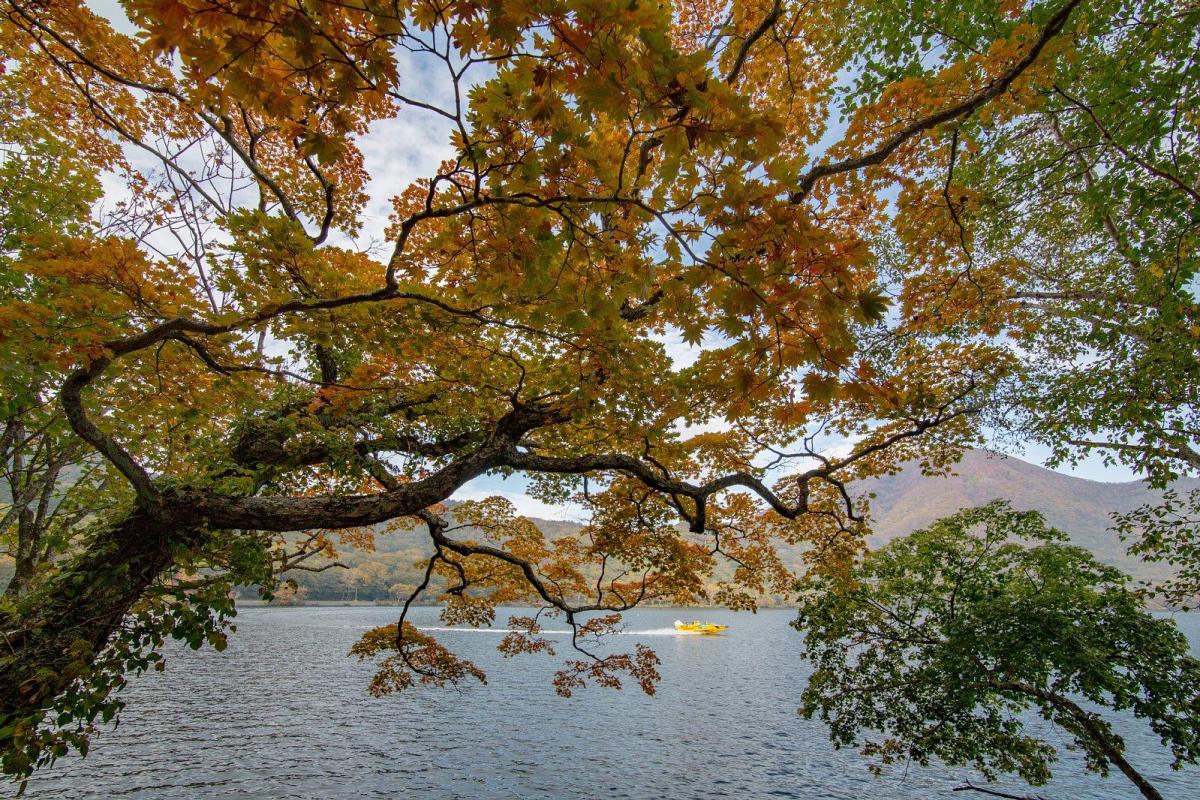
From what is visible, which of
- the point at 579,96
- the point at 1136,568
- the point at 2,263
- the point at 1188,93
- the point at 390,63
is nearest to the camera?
the point at 579,96

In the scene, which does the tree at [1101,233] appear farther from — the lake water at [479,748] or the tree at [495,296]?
the lake water at [479,748]

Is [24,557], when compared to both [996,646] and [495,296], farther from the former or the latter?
[996,646]

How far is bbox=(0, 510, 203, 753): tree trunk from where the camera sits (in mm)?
5078

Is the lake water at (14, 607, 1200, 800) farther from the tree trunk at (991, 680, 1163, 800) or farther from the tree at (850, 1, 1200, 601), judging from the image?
the tree at (850, 1, 1200, 601)

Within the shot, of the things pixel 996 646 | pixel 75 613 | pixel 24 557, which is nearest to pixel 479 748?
pixel 24 557

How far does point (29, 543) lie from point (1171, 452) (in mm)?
24363

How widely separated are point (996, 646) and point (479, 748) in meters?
19.3

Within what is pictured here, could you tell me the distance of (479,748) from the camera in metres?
20.7

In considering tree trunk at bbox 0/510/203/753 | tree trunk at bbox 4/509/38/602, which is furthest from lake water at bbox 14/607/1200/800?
tree trunk at bbox 0/510/203/753

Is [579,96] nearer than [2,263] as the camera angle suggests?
Yes

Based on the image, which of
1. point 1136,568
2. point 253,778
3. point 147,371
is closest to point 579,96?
point 147,371

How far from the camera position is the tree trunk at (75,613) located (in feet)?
16.7

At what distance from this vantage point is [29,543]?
1200cm

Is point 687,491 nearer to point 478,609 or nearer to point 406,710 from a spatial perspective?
point 478,609
